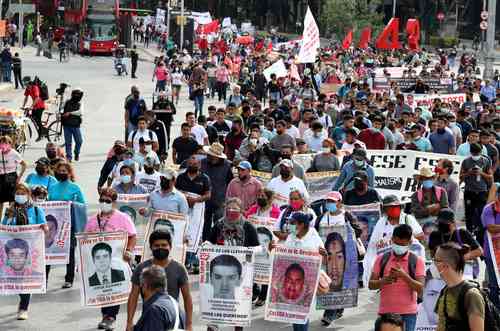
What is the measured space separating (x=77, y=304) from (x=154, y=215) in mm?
1162

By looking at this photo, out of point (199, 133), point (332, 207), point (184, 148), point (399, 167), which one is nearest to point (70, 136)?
point (199, 133)

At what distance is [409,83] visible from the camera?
34.0 meters

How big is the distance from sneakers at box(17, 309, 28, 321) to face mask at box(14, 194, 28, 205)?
1.02m

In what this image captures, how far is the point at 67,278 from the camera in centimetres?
1339

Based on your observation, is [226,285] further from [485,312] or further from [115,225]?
[485,312]

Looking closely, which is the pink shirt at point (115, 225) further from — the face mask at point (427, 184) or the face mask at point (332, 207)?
the face mask at point (427, 184)

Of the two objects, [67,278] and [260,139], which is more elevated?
[260,139]

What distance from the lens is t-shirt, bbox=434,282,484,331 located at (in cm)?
745

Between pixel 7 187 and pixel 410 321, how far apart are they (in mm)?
7430

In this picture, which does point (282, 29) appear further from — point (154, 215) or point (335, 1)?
point (154, 215)

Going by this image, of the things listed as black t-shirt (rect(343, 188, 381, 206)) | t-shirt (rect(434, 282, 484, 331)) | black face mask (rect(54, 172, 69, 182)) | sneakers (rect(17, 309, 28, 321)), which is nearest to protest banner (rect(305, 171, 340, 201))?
black t-shirt (rect(343, 188, 381, 206))

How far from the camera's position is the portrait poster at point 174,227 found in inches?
483

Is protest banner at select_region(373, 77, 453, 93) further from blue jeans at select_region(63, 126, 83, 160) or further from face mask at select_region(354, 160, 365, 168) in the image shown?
face mask at select_region(354, 160, 365, 168)

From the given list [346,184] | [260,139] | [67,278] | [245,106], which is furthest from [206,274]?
[245,106]
